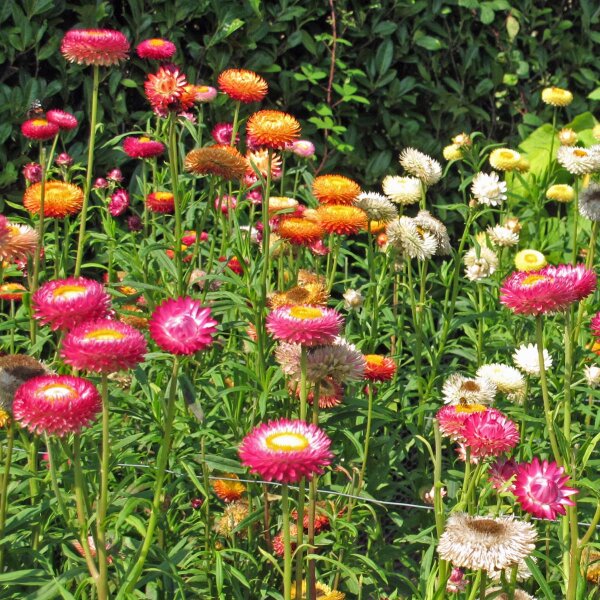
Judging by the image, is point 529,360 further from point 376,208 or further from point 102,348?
point 102,348

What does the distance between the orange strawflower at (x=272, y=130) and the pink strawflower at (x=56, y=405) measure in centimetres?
121

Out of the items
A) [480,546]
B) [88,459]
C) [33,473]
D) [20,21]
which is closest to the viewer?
[480,546]

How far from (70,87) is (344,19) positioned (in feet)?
4.58

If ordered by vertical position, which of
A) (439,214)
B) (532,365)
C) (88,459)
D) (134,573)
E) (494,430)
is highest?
(494,430)

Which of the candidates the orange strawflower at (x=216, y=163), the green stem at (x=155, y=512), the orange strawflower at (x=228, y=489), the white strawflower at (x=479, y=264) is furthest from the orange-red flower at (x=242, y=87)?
the green stem at (x=155, y=512)

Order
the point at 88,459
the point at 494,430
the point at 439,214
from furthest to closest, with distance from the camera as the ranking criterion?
the point at 439,214 → the point at 88,459 → the point at 494,430

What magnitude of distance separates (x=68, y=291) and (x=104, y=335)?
0.16 m

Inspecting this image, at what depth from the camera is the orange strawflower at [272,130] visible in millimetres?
2896

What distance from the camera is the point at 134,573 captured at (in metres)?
1.92

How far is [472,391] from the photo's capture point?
8.69ft

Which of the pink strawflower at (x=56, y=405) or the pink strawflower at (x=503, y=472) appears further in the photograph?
the pink strawflower at (x=503, y=472)

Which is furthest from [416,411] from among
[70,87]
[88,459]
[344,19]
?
[344,19]

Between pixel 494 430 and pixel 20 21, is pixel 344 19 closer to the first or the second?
pixel 20 21

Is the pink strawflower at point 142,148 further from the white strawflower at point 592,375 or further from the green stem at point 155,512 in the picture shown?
the green stem at point 155,512
